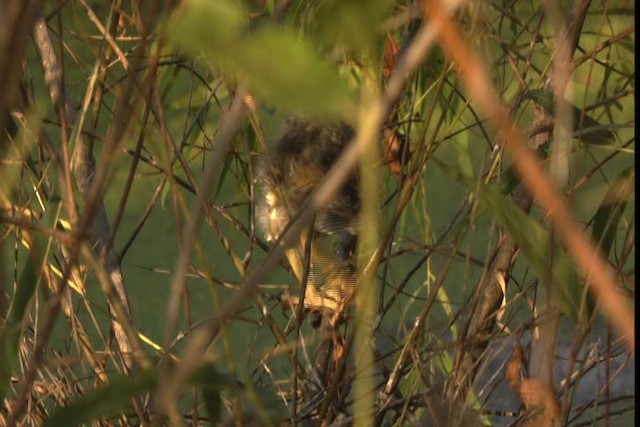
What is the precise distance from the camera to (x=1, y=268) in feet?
1.62

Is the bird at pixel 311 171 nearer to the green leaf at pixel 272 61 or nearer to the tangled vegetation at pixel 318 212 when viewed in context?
the tangled vegetation at pixel 318 212

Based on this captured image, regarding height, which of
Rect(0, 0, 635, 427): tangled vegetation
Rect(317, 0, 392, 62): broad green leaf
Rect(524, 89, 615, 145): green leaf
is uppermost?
Rect(524, 89, 615, 145): green leaf

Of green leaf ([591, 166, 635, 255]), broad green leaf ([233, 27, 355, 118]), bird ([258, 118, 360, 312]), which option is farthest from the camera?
bird ([258, 118, 360, 312])

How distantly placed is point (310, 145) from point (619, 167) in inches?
59.6

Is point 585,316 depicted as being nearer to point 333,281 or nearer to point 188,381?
point 188,381

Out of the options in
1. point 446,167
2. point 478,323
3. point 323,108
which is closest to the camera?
point 323,108

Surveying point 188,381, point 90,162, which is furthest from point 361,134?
point 90,162

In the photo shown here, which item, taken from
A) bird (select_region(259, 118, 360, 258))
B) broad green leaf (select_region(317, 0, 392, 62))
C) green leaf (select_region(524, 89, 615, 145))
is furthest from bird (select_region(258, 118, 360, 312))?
broad green leaf (select_region(317, 0, 392, 62))

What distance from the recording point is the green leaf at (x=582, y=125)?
2.33 feet

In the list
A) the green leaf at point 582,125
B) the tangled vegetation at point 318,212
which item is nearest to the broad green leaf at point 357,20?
the tangled vegetation at point 318,212

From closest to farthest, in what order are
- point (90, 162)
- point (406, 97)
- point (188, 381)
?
point (188, 381) < point (90, 162) < point (406, 97)

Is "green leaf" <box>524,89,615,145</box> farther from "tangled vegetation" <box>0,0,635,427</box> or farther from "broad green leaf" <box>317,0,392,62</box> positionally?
"broad green leaf" <box>317,0,392,62</box>

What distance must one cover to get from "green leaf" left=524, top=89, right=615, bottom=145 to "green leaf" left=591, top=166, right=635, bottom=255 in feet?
0.13

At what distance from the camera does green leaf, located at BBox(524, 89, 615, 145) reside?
2.33 feet
